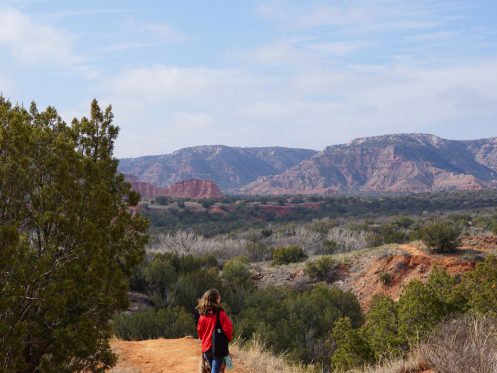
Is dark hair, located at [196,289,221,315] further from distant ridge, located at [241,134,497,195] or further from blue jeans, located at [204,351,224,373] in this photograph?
distant ridge, located at [241,134,497,195]

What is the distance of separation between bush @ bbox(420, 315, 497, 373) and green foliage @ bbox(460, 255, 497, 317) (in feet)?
11.2

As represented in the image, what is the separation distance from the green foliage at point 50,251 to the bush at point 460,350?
3.75 metres

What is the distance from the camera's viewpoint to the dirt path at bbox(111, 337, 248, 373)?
8336mm

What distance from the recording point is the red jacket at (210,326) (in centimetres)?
612

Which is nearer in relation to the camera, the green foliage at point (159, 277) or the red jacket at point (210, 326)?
the red jacket at point (210, 326)

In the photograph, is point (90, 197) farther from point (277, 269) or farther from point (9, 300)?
point (277, 269)

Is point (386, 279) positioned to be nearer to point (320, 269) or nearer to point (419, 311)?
point (320, 269)

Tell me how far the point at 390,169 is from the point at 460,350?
6160 inches

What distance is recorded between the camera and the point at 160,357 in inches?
357

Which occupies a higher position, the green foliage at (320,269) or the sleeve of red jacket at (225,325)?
the sleeve of red jacket at (225,325)

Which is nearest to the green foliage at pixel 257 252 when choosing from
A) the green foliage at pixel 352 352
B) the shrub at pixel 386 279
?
the shrub at pixel 386 279

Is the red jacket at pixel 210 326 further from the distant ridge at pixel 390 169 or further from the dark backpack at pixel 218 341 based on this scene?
the distant ridge at pixel 390 169

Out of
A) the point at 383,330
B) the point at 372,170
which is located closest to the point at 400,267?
the point at 383,330

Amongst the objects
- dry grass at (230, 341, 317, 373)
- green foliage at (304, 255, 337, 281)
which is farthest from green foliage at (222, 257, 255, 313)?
dry grass at (230, 341, 317, 373)
